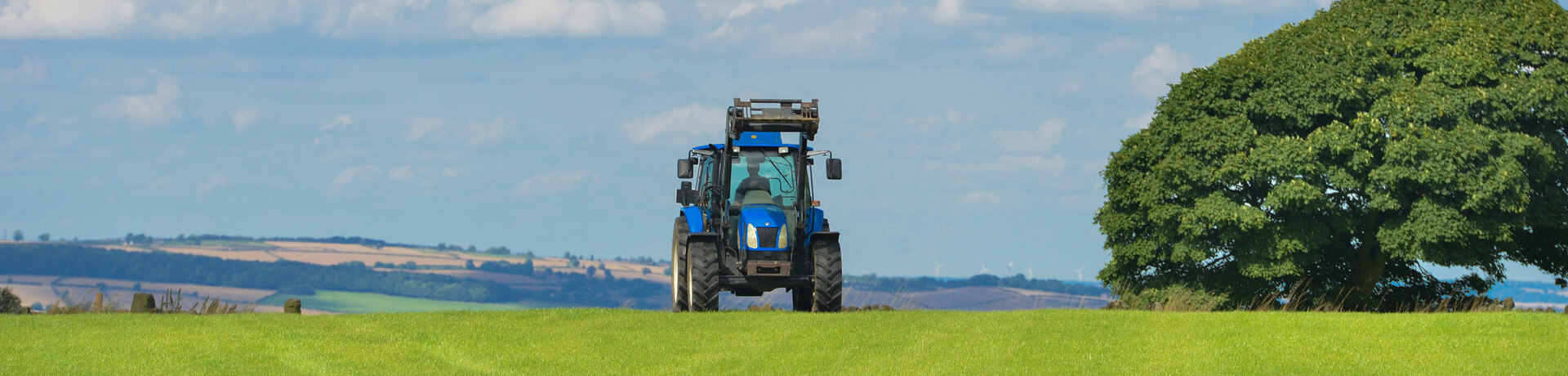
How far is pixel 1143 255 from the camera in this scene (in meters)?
30.6

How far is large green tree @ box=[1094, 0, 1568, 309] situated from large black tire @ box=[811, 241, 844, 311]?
1101 cm

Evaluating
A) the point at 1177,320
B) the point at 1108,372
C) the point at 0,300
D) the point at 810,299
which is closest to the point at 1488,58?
the point at 1177,320

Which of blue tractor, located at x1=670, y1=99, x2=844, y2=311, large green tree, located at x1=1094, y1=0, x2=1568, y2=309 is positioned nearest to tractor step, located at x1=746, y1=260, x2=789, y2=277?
blue tractor, located at x1=670, y1=99, x2=844, y2=311

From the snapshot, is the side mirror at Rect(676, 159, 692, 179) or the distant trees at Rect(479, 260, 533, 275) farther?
the distant trees at Rect(479, 260, 533, 275)

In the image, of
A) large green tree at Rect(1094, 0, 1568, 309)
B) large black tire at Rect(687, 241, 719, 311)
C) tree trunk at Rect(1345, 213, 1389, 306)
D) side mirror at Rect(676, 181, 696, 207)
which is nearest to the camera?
large black tire at Rect(687, 241, 719, 311)

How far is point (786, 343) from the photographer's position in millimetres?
17062

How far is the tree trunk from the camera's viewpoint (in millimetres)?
31266

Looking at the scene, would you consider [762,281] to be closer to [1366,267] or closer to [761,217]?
[761,217]

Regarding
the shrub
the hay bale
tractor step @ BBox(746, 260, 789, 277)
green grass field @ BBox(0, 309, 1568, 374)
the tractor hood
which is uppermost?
the tractor hood

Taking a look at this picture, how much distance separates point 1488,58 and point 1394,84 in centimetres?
189

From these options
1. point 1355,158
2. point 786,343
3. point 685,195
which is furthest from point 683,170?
point 1355,158

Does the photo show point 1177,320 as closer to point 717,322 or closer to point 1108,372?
point 1108,372

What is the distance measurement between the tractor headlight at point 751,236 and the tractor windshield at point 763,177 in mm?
876

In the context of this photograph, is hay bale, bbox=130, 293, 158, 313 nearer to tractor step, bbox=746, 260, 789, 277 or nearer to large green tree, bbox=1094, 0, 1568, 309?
tractor step, bbox=746, 260, 789, 277
